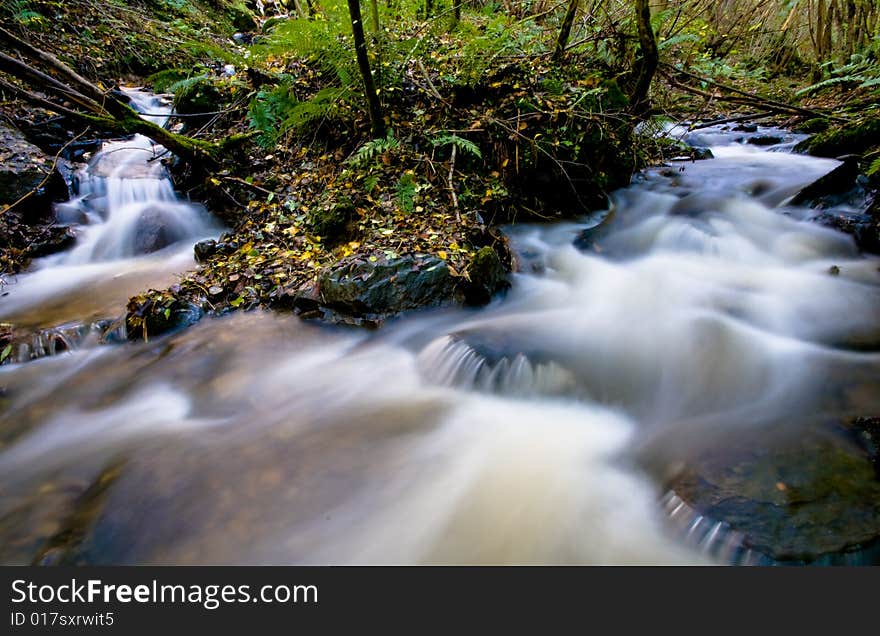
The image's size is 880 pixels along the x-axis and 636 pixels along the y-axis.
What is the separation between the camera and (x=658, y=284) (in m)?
4.25

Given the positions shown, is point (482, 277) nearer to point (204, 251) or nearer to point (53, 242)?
point (204, 251)

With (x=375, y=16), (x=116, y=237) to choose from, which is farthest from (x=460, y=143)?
(x=116, y=237)

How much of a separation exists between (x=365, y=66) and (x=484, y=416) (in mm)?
3375

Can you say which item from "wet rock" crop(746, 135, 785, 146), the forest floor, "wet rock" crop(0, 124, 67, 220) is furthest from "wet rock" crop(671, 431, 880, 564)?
"wet rock" crop(746, 135, 785, 146)

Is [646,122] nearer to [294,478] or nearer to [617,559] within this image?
[617,559]

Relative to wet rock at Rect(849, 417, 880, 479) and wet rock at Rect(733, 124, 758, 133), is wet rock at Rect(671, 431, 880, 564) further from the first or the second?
wet rock at Rect(733, 124, 758, 133)

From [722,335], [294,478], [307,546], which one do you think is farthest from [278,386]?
[722,335]

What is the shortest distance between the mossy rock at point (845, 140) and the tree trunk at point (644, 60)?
2.47m

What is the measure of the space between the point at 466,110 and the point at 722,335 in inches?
139

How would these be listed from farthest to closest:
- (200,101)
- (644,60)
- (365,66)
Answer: (200,101), (644,60), (365,66)

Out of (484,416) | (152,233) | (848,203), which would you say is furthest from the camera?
(152,233)

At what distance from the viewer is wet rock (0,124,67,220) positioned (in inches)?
189

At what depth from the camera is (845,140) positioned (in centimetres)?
574

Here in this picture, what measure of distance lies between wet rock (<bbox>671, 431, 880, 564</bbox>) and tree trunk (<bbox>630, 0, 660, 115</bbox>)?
422 centimetres
